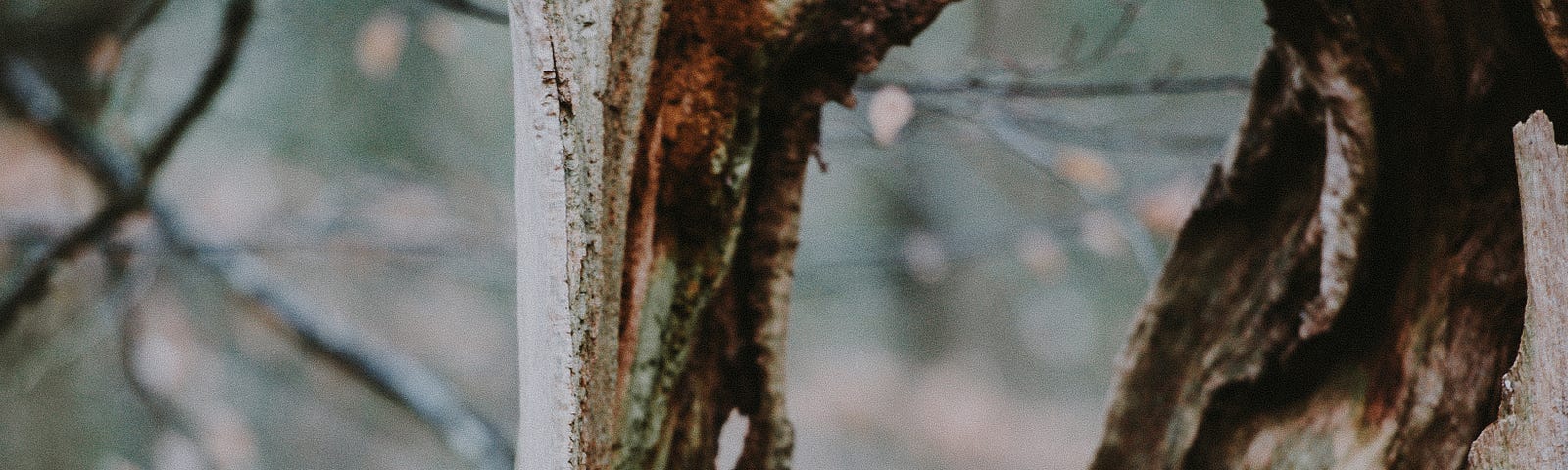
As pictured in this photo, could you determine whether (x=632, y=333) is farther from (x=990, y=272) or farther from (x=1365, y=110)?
(x=990, y=272)

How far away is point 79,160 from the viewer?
200cm

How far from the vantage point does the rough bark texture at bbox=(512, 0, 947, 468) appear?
67cm

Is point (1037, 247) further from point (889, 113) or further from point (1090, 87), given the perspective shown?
point (889, 113)

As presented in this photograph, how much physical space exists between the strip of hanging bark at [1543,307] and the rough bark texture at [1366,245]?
0.28 ft

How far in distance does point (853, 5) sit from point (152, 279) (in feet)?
6.70

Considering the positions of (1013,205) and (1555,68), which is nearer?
(1555,68)

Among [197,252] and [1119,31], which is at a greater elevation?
[1119,31]

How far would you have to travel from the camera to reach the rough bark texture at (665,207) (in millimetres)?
672

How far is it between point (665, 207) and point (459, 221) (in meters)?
2.14

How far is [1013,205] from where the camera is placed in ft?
15.5

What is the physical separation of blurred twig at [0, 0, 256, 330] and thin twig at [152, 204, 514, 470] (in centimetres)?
17

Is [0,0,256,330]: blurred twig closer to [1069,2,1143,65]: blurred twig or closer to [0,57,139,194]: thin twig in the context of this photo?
[0,57,139,194]: thin twig

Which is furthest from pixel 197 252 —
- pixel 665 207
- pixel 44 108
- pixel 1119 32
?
pixel 1119 32

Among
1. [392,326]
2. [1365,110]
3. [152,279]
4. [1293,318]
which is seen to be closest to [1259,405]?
[1293,318]
